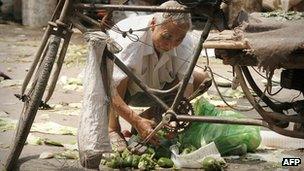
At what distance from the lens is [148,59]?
4645 millimetres

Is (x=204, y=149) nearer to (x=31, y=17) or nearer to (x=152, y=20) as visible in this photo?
(x=152, y=20)

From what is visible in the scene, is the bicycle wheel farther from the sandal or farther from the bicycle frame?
the sandal

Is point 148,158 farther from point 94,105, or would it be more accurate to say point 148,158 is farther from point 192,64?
point 192,64

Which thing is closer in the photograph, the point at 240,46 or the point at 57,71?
the point at 240,46

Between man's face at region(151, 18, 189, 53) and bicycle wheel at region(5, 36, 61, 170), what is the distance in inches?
31.7

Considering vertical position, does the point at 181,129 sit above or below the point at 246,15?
below

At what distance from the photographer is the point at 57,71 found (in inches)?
168

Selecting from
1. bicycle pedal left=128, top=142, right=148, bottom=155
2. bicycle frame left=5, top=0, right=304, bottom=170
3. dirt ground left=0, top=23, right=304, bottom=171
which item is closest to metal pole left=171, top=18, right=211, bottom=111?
bicycle frame left=5, top=0, right=304, bottom=170

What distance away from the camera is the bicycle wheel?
3887 mm

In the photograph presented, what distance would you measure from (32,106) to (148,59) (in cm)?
121


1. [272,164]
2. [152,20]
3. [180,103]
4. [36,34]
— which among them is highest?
[152,20]

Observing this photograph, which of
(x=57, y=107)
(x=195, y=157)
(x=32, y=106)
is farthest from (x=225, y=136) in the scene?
(x=57, y=107)

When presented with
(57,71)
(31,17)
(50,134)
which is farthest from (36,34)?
(57,71)

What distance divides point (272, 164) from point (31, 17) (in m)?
10.6
